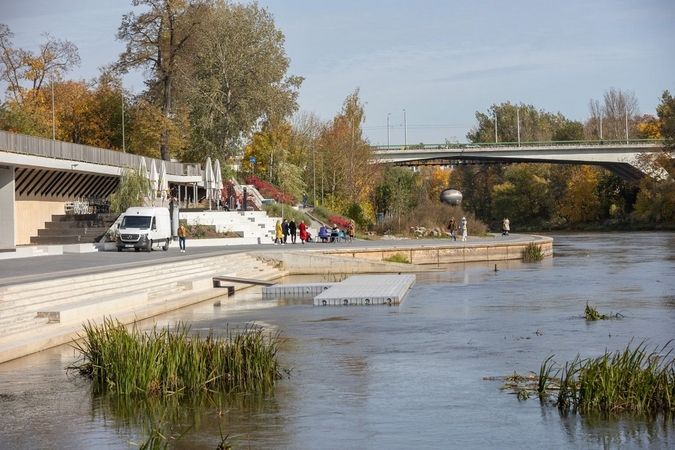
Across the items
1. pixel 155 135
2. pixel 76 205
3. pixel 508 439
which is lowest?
pixel 508 439

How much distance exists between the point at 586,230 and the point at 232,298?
83.0 meters

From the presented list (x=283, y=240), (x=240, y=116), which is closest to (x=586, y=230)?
(x=240, y=116)

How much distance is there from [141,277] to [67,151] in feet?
78.0

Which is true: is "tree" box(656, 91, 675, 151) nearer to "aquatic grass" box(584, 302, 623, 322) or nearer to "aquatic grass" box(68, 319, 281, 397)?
"aquatic grass" box(584, 302, 623, 322)

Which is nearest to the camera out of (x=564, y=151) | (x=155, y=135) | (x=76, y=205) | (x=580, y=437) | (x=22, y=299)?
(x=580, y=437)

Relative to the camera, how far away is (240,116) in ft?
222

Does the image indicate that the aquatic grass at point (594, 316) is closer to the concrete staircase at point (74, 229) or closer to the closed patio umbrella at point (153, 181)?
the concrete staircase at point (74, 229)

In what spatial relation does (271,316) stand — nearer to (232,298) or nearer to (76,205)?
(232,298)

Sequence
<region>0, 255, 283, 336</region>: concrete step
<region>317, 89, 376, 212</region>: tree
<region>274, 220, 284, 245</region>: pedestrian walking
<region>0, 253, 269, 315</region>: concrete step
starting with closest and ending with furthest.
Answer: <region>0, 255, 283, 336</region>: concrete step
<region>0, 253, 269, 315</region>: concrete step
<region>274, 220, 284, 245</region>: pedestrian walking
<region>317, 89, 376, 212</region>: tree

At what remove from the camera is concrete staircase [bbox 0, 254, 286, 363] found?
18.2 meters

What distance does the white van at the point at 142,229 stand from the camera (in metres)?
42.9

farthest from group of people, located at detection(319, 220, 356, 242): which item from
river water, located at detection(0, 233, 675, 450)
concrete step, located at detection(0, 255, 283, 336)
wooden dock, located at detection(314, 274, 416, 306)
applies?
river water, located at detection(0, 233, 675, 450)

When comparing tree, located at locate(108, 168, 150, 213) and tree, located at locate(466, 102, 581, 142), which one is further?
tree, located at locate(466, 102, 581, 142)

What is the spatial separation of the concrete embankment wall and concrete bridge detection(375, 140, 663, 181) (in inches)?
2079
